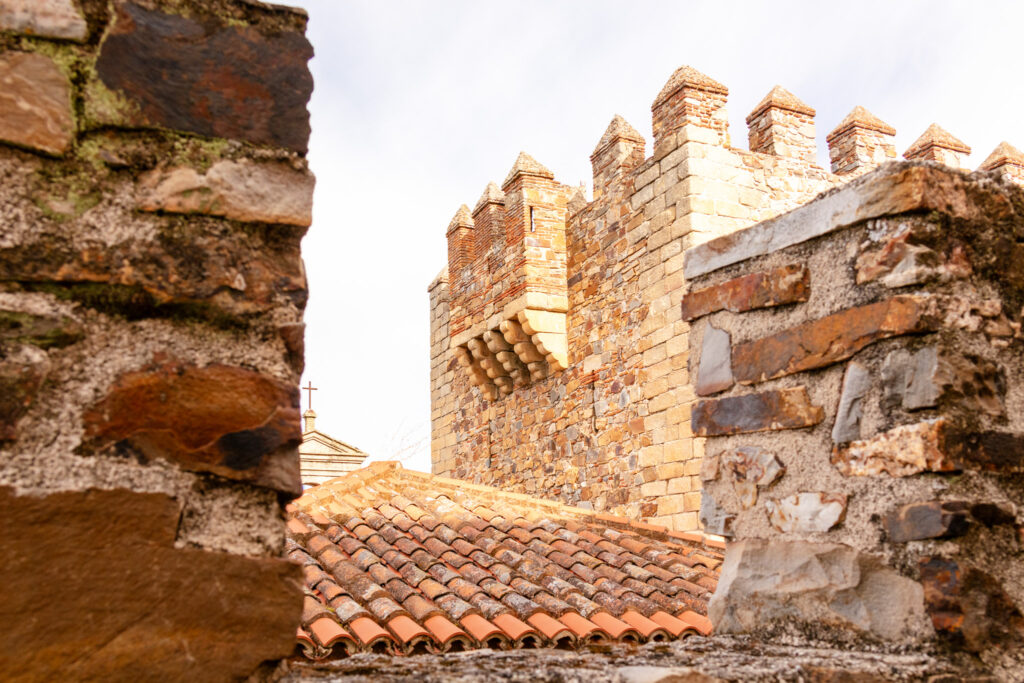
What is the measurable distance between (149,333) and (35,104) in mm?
347

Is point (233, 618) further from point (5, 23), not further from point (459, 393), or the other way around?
point (459, 393)

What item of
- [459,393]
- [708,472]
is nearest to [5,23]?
[708,472]

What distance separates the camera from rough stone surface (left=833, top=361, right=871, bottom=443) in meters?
1.83

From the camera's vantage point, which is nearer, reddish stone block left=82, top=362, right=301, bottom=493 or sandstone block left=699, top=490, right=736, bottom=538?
reddish stone block left=82, top=362, right=301, bottom=493

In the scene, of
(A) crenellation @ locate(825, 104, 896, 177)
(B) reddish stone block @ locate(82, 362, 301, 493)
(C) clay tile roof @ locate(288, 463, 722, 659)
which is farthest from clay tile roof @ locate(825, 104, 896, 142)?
(B) reddish stone block @ locate(82, 362, 301, 493)

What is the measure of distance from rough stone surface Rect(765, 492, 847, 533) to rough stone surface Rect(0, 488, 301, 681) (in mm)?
1164

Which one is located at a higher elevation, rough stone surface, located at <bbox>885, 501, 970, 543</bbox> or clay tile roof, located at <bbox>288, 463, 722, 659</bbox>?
rough stone surface, located at <bbox>885, 501, 970, 543</bbox>

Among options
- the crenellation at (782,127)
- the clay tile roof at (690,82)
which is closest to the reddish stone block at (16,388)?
the clay tile roof at (690,82)

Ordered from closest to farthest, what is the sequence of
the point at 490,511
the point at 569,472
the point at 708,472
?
the point at 708,472 < the point at 490,511 < the point at 569,472

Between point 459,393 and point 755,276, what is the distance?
10.2 metres

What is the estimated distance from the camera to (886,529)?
1.77 metres

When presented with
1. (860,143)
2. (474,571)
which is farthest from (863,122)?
(474,571)

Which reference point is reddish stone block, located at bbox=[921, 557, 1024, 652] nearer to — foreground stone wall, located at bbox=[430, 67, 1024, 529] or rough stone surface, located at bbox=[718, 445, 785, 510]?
rough stone surface, located at bbox=[718, 445, 785, 510]

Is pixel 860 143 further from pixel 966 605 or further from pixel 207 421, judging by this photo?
pixel 207 421
